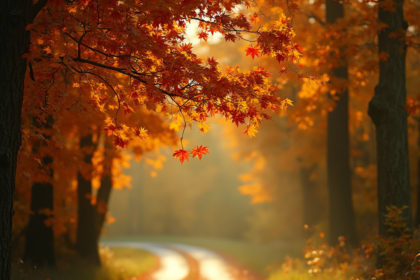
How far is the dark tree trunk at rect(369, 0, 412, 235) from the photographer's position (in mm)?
8602

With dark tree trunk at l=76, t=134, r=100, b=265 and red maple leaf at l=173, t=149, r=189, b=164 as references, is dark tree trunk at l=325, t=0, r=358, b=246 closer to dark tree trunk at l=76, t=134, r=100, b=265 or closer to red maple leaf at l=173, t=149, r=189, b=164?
red maple leaf at l=173, t=149, r=189, b=164

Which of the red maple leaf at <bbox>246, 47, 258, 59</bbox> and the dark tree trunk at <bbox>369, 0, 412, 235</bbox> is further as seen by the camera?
the dark tree trunk at <bbox>369, 0, 412, 235</bbox>

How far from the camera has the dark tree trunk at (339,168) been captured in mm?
11812

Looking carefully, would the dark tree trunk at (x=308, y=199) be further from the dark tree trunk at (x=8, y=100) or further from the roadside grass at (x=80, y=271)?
the dark tree trunk at (x=8, y=100)

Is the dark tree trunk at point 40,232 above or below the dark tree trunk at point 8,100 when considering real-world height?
below

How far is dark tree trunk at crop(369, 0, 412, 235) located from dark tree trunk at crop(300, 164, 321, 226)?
10.5m

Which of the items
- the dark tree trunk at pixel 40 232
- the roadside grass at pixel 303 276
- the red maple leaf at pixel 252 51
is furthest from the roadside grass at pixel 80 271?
the red maple leaf at pixel 252 51

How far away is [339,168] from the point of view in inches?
473

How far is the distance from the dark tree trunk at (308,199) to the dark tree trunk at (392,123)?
1054 cm

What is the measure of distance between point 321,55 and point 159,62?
5.58 m

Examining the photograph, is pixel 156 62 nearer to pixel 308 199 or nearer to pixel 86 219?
pixel 86 219

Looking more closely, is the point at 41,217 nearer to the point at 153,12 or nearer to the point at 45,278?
the point at 45,278

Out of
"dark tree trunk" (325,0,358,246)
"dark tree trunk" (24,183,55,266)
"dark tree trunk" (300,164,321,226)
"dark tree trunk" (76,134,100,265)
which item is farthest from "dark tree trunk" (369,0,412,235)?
"dark tree trunk" (300,164,321,226)

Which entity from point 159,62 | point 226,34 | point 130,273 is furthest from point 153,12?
point 130,273
